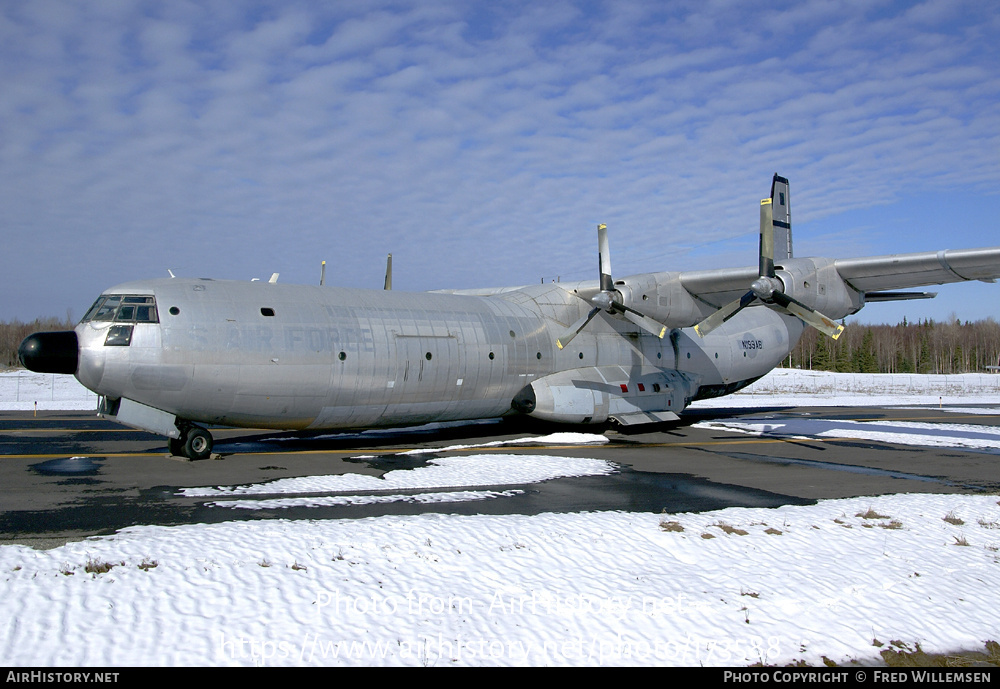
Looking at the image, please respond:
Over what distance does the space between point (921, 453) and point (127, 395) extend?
54.0ft

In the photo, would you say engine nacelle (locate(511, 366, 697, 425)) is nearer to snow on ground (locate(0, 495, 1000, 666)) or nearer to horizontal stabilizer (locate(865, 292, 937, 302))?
horizontal stabilizer (locate(865, 292, 937, 302))

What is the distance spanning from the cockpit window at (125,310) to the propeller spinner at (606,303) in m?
9.23

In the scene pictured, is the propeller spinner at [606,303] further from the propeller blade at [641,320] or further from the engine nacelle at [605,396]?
the engine nacelle at [605,396]

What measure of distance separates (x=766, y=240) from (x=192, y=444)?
494 inches

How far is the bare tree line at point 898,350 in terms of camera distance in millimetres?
78056

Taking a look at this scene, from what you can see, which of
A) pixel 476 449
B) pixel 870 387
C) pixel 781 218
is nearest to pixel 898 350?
pixel 870 387

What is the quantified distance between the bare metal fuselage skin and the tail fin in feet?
9.45

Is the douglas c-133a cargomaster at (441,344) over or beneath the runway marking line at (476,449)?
over

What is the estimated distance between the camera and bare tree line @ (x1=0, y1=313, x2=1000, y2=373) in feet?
256

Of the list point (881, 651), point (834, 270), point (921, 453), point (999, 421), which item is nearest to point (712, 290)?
point (834, 270)

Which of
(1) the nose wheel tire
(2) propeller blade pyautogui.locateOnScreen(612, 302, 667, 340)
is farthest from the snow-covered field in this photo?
(2) propeller blade pyautogui.locateOnScreen(612, 302, 667, 340)

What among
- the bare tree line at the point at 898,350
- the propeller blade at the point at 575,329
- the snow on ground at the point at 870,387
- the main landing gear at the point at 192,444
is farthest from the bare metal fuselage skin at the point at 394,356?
the bare tree line at the point at 898,350

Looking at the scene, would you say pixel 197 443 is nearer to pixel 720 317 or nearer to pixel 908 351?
pixel 720 317

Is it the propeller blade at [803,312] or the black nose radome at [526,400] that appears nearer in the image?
the propeller blade at [803,312]
